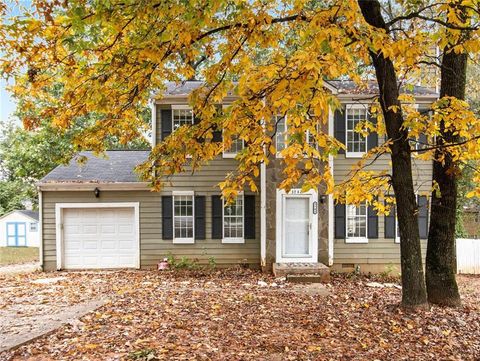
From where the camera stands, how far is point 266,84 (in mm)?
4281

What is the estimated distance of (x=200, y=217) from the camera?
12.1m

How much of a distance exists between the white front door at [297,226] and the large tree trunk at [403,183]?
5.09 metres

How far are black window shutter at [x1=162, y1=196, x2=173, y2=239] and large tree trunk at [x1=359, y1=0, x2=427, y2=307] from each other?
7.51 m

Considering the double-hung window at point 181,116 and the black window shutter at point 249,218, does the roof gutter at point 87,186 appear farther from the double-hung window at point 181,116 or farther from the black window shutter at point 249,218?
the black window shutter at point 249,218

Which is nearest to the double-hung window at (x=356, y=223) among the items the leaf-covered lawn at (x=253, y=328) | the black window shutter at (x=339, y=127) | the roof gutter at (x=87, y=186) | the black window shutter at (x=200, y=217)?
the black window shutter at (x=339, y=127)

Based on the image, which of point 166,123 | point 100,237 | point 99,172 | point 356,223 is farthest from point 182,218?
point 356,223

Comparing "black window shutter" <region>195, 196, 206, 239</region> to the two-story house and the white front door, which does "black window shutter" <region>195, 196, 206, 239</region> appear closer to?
the two-story house

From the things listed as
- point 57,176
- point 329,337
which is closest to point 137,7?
point 329,337

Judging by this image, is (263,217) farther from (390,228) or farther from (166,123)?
(166,123)

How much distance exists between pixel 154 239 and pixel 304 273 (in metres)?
4.80

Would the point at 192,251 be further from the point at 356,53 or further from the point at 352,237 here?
the point at 356,53

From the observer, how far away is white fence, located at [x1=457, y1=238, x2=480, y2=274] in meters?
13.6

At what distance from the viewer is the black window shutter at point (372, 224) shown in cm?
1202

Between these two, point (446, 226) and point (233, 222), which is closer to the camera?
point (446, 226)
